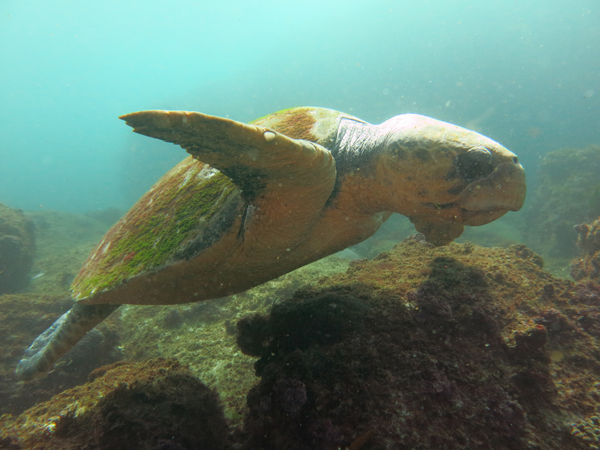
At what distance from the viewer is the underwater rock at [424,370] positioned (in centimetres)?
134

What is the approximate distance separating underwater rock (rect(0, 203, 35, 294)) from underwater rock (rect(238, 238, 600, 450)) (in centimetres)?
1099

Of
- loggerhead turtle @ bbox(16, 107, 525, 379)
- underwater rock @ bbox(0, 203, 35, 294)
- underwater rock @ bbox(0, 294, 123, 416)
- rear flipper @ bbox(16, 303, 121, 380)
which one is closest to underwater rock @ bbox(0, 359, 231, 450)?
loggerhead turtle @ bbox(16, 107, 525, 379)

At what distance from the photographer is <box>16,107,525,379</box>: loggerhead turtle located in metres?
1.42

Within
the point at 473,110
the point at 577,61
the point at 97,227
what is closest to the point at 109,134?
the point at 97,227

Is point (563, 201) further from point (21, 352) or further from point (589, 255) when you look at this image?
point (21, 352)

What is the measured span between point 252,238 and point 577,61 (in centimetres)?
8070

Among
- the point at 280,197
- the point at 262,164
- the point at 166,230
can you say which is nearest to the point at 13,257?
the point at 166,230

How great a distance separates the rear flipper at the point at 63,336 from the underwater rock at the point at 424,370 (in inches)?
81.7

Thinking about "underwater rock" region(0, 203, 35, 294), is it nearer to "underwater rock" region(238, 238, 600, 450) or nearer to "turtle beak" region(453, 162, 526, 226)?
"underwater rock" region(238, 238, 600, 450)

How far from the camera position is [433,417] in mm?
1346

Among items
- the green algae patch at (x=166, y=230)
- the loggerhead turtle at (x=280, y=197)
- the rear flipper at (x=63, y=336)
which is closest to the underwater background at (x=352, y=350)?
the rear flipper at (x=63, y=336)

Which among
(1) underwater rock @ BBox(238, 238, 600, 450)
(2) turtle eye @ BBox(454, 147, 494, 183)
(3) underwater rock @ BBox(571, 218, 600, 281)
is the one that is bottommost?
(3) underwater rock @ BBox(571, 218, 600, 281)

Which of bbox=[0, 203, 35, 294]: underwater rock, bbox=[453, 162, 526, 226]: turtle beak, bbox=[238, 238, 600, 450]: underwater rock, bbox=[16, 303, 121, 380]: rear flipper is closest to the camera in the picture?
bbox=[238, 238, 600, 450]: underwater rock

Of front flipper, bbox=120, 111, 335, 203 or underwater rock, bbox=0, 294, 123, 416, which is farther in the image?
underwater rock, bbox=0, 294, 123, 416
